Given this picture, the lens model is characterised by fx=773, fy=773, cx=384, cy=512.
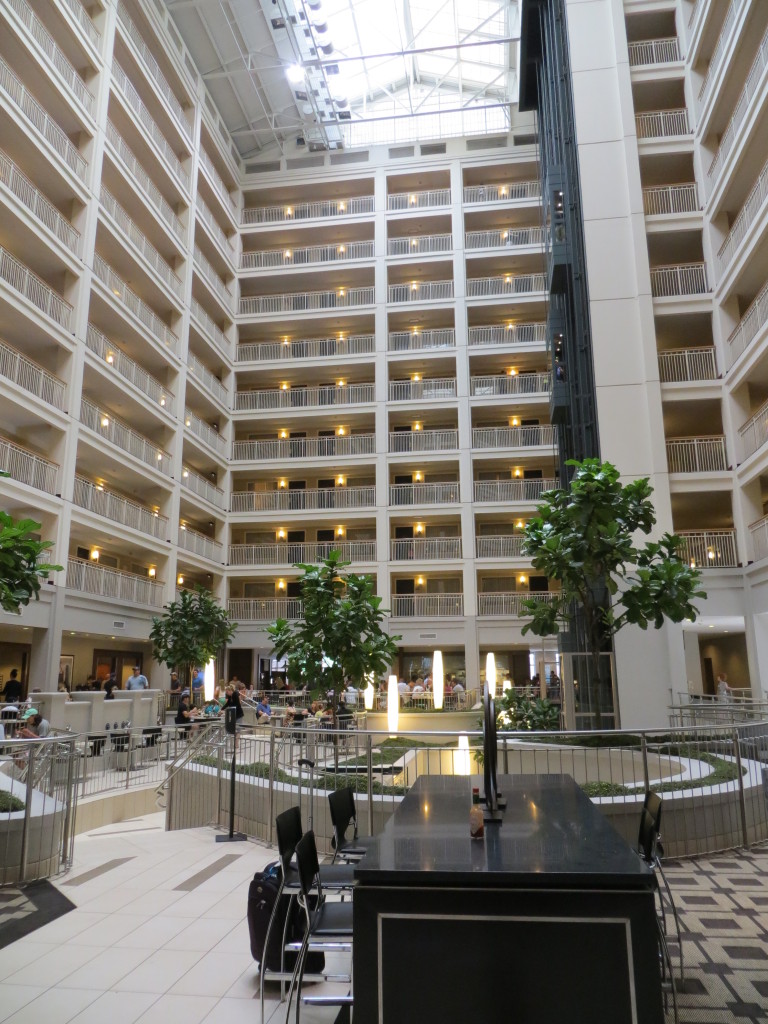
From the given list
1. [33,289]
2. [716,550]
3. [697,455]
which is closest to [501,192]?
[697,455]

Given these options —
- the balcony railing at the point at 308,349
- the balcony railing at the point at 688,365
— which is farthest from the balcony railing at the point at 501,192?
the balcony railing at the point at 688,365

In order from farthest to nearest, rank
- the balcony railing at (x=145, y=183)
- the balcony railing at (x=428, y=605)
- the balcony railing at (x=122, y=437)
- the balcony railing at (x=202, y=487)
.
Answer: the balcony railing at (x=428, y=605), the balcony railing at (x=202, y=487), the balcony railing at (x=145, y=183), the balcony railing at (x=122, y=437)

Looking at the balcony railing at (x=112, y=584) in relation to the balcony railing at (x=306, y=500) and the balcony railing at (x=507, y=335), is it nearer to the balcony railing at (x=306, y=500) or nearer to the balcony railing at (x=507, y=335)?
the balcony railing at (x=306, y=500)

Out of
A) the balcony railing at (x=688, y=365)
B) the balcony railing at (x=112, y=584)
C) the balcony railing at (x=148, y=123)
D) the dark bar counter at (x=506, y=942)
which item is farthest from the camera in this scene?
the balcony railing at (x=148, y=123)

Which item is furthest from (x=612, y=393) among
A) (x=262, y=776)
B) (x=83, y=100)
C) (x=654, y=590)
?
(x=83, y=100)

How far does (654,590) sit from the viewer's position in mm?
13562

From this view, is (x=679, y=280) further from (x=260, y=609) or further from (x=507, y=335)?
(x=260, y=609)

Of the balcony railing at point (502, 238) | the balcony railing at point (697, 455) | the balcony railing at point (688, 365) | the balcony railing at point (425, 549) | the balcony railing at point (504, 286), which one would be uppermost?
the balcony railing at point (502, 238)

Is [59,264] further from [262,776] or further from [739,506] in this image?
[739,506]

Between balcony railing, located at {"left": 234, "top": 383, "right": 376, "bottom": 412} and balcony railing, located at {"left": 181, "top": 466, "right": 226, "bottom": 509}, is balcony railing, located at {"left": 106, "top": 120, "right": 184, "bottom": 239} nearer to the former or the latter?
balcony railing, located at {"left": 234, "top": 383, "right": 376, "bottom": 412}

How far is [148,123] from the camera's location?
96.0 feet

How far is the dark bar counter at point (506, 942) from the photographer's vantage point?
9.88 ft

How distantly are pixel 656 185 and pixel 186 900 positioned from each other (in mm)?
26706

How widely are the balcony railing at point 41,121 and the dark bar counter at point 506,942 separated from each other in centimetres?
2349
